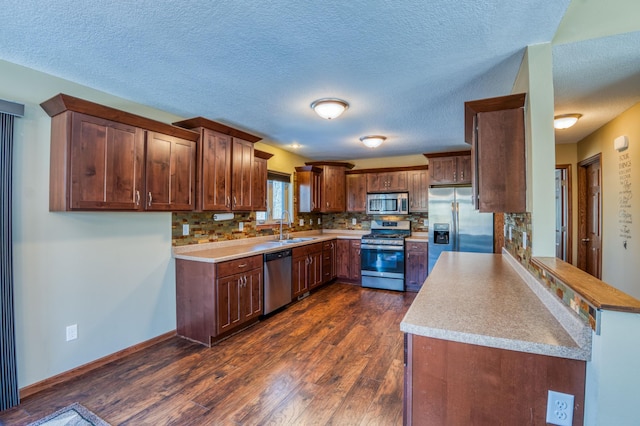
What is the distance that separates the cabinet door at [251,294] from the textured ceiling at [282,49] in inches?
73.0

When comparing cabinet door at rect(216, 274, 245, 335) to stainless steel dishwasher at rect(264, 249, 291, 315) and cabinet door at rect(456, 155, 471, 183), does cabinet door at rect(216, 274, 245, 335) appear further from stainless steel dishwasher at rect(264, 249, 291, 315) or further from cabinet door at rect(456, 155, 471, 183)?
cabinet door at rect(456, 155, 471, 183)

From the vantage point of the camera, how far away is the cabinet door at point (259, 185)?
406 cm

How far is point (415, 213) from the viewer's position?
5.59 m

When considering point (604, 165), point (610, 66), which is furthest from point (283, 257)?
point (604, 165)

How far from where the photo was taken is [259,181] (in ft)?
13.8

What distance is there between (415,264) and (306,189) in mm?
2315

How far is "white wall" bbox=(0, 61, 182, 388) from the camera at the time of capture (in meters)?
2.21

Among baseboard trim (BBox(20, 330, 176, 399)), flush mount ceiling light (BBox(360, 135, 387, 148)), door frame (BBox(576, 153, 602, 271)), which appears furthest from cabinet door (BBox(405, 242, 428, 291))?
baseboard trim (BBox(20, 330, 176, 399))

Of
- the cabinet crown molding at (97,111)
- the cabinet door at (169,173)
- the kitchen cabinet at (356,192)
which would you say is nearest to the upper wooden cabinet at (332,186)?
the kitchen cabinet at (356,192)

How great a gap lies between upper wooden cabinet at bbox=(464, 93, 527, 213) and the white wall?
307 cm

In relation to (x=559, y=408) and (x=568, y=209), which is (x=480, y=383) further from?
(x=568, y=209)

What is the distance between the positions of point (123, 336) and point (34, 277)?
0.94m

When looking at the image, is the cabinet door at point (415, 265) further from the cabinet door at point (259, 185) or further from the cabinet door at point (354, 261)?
the cabinet door at point (259, 185)

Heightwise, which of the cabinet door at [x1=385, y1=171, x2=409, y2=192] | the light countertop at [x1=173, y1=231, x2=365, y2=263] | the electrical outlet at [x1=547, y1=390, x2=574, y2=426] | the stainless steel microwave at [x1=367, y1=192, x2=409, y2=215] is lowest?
the electrical outlet at [x1=547, y1=390, x2=574, y2=426]
